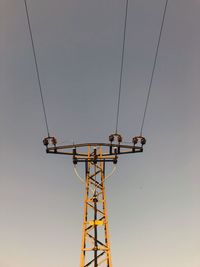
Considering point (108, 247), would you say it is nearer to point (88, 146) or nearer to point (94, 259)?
point (94, 259)

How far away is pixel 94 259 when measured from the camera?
19.7m

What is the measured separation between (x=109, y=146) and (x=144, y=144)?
172 centimetres

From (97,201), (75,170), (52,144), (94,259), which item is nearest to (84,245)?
(94,259)

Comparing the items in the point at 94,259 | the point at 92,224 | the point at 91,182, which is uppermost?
the point at 91,182

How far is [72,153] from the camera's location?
20906mm

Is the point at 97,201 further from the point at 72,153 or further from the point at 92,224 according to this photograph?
the point at 72,153

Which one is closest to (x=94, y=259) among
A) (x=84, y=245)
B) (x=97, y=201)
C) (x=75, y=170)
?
(x=84, y=245)

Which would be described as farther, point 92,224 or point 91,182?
point 91,182

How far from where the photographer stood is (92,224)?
20.4 metres

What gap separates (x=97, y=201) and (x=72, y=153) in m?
2.67

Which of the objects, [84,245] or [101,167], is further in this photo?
[101,167]

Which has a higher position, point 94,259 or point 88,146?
point 88,146

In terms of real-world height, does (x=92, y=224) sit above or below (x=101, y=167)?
below

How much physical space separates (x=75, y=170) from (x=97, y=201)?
187 cm
